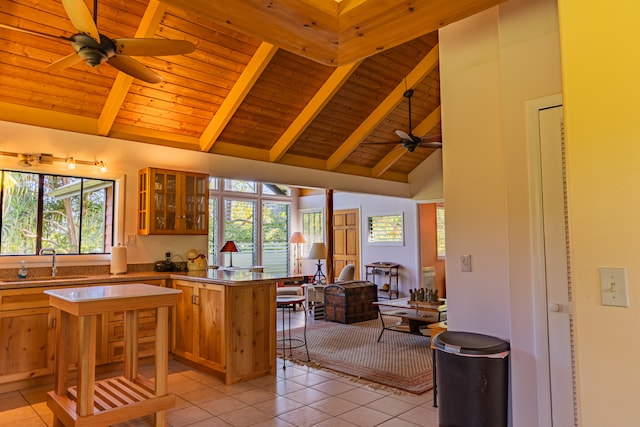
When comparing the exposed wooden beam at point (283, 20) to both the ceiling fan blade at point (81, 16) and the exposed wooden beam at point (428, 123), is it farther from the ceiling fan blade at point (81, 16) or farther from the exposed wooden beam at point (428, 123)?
the exposed wooden beam at point (428, 123)

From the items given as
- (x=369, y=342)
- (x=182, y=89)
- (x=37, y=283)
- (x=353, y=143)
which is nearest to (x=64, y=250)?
(x=37, y=283)

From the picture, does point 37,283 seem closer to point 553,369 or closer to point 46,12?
point 46,12

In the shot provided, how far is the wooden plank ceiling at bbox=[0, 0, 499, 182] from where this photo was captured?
12.1 ft

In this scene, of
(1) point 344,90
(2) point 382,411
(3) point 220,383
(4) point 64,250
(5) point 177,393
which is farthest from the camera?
(1) point 344,90

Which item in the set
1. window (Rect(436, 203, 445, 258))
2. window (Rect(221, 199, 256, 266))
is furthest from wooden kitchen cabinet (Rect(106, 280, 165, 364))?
window (Rect(436, 203, 445, 258))

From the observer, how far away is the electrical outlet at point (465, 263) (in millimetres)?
2662

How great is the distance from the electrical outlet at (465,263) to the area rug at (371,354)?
55.7 inches

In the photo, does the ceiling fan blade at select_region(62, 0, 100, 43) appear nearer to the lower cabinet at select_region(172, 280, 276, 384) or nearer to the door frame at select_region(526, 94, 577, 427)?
the lower cabinet at select_region(172, 280, 276, 384)

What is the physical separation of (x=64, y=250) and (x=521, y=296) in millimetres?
4587

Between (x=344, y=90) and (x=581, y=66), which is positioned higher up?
(x=344, y=90)

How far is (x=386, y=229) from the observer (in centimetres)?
975

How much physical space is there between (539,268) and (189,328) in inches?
132

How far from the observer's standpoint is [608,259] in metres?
1.34

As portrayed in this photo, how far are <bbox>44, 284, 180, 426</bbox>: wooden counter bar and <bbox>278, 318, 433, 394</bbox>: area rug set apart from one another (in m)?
1.91
